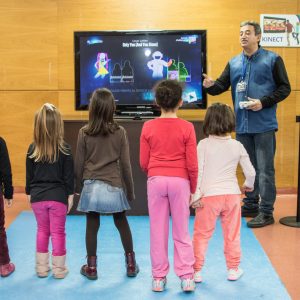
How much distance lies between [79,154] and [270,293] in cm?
138

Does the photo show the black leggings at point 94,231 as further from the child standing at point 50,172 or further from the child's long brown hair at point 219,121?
the child's long brown hair at point 219,121

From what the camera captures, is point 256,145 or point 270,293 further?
point 256,145

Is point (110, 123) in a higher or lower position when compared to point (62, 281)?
higher

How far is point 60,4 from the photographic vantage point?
17.7ft

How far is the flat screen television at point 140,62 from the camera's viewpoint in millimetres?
5039

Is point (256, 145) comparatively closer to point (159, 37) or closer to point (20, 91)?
point (159, 37)

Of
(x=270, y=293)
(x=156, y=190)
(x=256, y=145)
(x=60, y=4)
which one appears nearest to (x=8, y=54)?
(x=60, y=4)

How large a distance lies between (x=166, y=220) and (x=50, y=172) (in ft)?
2.45

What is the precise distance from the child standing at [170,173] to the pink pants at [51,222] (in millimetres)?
577

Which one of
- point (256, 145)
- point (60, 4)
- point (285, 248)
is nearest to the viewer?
point (285, 248)

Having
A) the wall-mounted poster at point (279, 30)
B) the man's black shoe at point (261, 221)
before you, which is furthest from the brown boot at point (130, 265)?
the wall-mounted poster at point (279, 30)

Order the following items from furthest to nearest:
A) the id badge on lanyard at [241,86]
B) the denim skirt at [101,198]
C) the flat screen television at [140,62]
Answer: the flat screen television at [140,62] < the id badge on lanyard at [241,86] < the denim skirt at [101,198]

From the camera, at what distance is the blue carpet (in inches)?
113

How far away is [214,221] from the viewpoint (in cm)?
297
